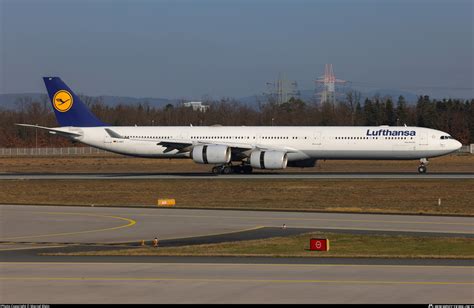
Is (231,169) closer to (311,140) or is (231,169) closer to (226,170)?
(226,170)

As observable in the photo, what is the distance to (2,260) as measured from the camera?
24062 millimetres

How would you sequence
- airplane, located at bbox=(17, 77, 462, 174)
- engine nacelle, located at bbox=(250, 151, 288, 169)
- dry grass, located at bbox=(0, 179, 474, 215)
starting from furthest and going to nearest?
1. airplane, located at bbox=(17, 77, 462, 174)
2. engine nacelle, located at bbox=(250, 151, 288, 169)
3. dry grass, located at bbox=(0, 179, 474, 215)

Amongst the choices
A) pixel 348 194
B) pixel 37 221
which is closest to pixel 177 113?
pixel 348 194

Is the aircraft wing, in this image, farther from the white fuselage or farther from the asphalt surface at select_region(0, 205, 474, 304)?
the asphalt surface at select_region(0, 205, 474, 304)

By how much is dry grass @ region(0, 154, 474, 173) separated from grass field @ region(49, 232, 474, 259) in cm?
4305

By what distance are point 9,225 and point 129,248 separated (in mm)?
9563

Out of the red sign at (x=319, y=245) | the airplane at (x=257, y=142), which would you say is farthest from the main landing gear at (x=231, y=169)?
the red sign at (x=319, y=245)

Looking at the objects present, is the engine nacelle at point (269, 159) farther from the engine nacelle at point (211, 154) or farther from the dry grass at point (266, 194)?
the dry grass at point (266, 194)

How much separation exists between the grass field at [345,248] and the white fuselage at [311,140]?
3482cm

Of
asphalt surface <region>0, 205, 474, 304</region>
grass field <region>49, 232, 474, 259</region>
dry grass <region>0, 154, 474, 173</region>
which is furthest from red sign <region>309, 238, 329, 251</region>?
dry grass <region>0, 154, 474, 173</region>

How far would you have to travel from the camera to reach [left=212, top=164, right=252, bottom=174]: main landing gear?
2630 inches

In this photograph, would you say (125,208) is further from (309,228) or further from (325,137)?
(325,137)

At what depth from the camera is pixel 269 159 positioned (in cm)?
6303

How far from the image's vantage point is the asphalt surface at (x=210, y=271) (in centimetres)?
1816
